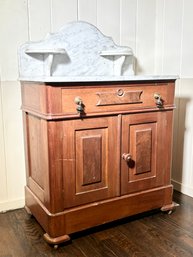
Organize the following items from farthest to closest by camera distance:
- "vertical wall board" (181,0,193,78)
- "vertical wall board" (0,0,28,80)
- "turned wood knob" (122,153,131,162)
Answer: "vertical wall board" (181,0,193,78), "vertical wall board" (0,0,28,80), "turned wood knob" (122,153,131,162)

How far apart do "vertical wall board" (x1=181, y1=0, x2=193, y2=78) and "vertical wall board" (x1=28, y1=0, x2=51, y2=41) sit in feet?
3.00

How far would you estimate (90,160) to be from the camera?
146cm

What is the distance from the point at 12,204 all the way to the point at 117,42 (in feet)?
4.34

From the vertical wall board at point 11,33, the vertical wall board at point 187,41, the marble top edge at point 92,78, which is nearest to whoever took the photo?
the marble top edge at point 92,78

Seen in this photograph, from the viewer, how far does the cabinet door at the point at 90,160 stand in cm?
140

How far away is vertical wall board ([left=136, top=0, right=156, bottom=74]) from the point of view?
83.4 inches

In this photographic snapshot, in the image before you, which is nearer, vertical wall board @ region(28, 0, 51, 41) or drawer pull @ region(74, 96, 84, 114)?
drawer pull @ region(74, 96, 84, 114)

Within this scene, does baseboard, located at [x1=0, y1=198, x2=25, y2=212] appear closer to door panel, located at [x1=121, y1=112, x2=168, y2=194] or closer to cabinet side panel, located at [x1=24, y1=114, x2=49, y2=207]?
cabinet side panel, located at [x1=24, y1=114, x2=49, y2=207]

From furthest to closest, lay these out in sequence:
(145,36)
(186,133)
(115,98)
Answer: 1. (145,36)
2. (186,133)
3. (115,98)

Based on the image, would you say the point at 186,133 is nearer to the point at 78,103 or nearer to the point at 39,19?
the point at 78,103

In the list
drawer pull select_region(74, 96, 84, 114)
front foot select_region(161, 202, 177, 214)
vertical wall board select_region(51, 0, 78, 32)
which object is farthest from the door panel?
vertical wall board select_region(51, 0, 78, 32)

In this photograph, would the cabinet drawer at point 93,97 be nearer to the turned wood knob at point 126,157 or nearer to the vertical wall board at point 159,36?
the turned wood knob at point 126,157

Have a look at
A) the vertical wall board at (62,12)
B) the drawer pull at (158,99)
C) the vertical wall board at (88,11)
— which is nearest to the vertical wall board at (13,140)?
the vertical wall board at (62,12)

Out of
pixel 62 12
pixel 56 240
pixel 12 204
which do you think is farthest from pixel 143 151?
pixel 62 12
